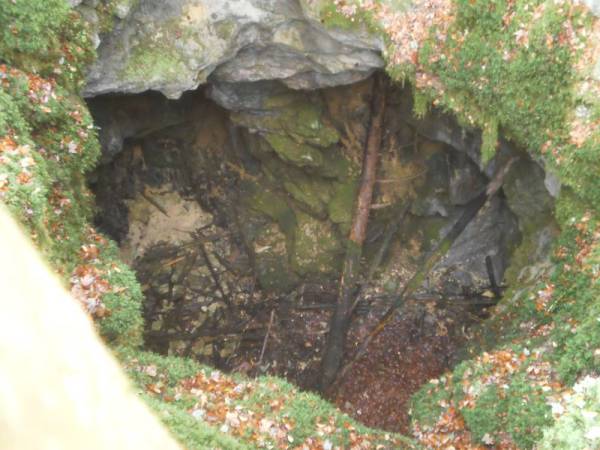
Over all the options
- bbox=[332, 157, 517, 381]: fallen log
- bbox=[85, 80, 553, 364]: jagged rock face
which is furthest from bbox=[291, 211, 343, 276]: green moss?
bbox=[332, 157, 517, 381]: fallen log

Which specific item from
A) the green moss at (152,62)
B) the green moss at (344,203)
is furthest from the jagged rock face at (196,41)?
the green moss at (344,203)

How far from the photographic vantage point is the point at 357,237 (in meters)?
13.6

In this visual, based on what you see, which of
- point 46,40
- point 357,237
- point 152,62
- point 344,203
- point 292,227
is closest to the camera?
point 46,40

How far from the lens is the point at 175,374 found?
7531mm

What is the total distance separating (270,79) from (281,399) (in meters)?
7.88

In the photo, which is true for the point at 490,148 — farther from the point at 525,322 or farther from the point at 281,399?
the point at 281,399

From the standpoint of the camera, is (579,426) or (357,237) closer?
(579,426)

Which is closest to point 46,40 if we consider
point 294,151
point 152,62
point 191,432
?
point 152,62

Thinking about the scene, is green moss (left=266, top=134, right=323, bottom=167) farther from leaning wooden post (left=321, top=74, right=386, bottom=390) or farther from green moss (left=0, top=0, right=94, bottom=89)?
green moss (left=0, top=0, right=94, bottom=89)

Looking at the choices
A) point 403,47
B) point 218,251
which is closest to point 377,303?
point 218,251

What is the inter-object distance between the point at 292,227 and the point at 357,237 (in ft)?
7.57

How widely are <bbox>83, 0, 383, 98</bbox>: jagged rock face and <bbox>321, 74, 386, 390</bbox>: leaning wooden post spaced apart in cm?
291

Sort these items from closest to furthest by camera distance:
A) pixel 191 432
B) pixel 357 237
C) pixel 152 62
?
pixel 191 432 < pixel 152 62 < pixel 357 237

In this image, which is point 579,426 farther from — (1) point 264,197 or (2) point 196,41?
(1) point 264,197
